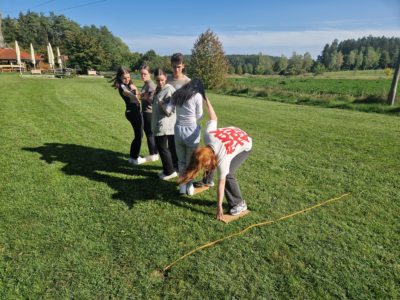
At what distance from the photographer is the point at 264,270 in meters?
2.46

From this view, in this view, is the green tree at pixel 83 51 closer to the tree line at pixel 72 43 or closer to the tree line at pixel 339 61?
the tree line at pixel 72 43

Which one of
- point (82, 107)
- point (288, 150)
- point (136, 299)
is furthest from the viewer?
point (82, 107)

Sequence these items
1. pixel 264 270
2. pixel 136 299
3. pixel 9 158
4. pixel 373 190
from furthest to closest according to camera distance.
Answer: pixel 9 158 < pixel 373 190 < pixel 264 270 < pixel 136 299

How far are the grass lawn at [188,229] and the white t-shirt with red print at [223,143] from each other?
916 millimetres

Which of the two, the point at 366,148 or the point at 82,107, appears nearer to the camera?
the point at 366,148

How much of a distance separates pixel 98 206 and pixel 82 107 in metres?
8.83

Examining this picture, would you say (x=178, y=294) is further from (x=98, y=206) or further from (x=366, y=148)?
(x=366, y=148)

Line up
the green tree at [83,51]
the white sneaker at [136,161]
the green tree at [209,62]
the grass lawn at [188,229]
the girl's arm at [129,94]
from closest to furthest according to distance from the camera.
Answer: the grass lawn at [188,229], the girl's arm at [129,94], the white sneaker at [136,161], the green tree at [209,62], the green tree at [83,51]

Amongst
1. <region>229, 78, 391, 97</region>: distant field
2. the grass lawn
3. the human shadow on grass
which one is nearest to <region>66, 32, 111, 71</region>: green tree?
<region>229, 78, 391, 97</region>: distant field

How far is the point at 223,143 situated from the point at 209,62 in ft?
95.5

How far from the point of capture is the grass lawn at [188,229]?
230 cm

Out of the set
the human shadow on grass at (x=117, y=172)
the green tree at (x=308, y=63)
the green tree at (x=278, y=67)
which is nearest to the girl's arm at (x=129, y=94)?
the human shadow on grass at (x=117, y=172)

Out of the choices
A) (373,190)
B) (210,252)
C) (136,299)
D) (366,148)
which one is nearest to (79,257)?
(136,299)

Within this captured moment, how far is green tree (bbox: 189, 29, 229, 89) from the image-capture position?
29344 mm
